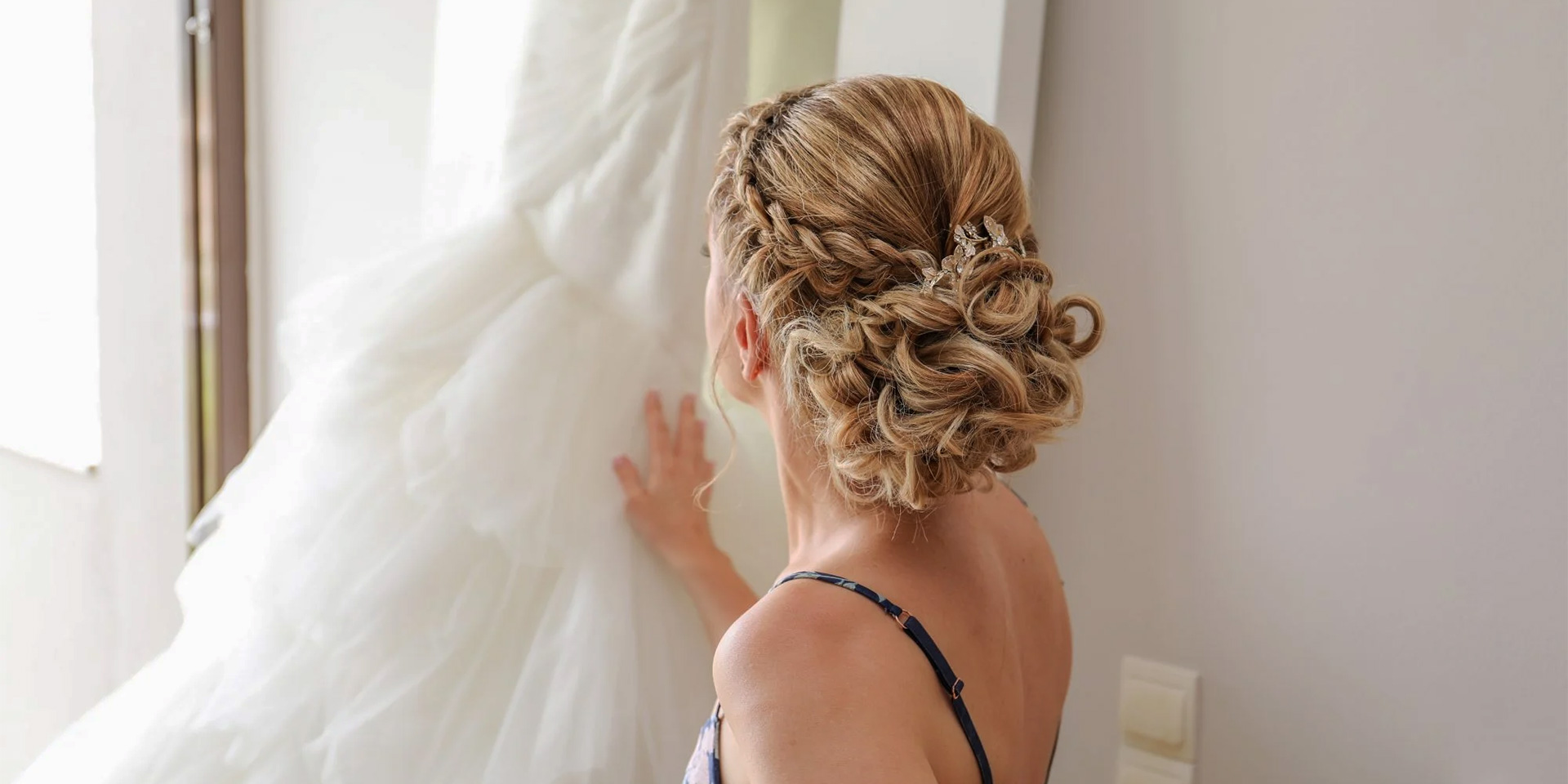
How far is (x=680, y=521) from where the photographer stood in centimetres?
109

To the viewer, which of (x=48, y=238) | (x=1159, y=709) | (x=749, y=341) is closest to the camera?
(x=749, y=341)

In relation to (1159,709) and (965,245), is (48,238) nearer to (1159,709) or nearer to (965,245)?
(965,245)

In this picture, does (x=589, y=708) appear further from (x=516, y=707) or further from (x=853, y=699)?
(x=853, y=699)

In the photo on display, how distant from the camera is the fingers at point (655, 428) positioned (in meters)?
1.11

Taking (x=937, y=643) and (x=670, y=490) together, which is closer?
(x=937, y=643)

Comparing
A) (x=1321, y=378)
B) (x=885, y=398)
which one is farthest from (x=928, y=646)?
(x=1321, y=378)

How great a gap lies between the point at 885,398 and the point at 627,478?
0.43m

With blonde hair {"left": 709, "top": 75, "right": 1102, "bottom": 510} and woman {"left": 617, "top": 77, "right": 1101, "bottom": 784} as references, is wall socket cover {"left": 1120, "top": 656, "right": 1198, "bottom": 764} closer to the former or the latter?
woman {"left": 617, "top": 77, "right": 1101, "bottom": 784}

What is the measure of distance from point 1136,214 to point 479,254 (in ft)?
2.38

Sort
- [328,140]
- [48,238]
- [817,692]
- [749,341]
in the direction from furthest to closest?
[48,238] → [328,140] → [749,341] → [817,692]

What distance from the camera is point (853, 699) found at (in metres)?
0.69

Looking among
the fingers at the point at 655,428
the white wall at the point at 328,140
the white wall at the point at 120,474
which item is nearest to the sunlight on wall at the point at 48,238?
the white wall at the point at 120,474

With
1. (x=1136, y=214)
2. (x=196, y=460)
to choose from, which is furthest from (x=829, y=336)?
(x=196, y=460)

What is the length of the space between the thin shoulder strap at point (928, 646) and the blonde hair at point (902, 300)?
7 centimetres
